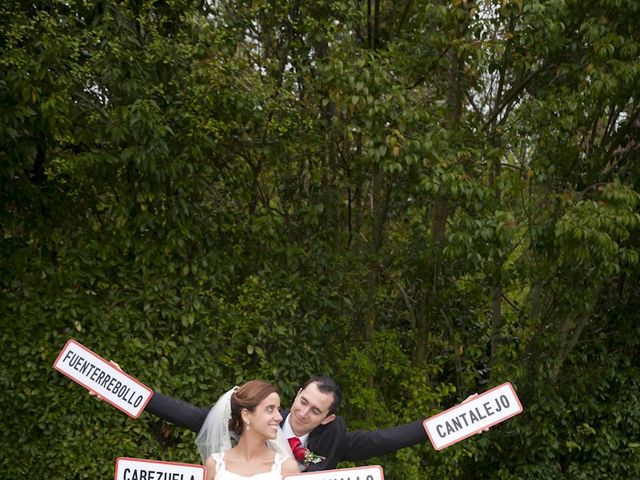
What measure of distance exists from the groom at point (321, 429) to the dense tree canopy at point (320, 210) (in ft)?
7.78

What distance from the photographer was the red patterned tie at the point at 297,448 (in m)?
3.92

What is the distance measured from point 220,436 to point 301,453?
345mm

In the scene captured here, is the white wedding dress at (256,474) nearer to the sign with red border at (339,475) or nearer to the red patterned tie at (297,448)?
the red patterned tie at (297,448)

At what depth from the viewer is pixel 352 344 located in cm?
733

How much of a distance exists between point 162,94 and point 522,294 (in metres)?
3.69

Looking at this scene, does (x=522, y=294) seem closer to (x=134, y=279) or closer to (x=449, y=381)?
(x=449, y=381)

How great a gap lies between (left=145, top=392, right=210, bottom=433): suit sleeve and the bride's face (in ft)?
1.36

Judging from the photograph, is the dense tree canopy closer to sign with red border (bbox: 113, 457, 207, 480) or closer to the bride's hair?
the bride's hair

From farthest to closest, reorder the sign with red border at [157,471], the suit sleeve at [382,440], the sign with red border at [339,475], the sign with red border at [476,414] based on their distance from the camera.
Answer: the suit sleeve at [382,440] → the sign with red border at [476,414] → the sign with red border at [157,471] → the sign with red border at [339,475]

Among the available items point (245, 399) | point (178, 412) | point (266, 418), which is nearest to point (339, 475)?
point (266, 418)

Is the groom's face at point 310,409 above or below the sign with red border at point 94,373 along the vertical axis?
below

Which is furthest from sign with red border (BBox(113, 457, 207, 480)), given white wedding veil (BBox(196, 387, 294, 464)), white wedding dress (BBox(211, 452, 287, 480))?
white wedding veil (BBox(196, 387, 294, 464))

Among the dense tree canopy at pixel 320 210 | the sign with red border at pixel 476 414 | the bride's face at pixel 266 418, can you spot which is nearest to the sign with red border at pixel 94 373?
the bride's face at pixel 266 418

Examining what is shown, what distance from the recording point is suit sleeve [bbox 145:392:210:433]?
4.00m
